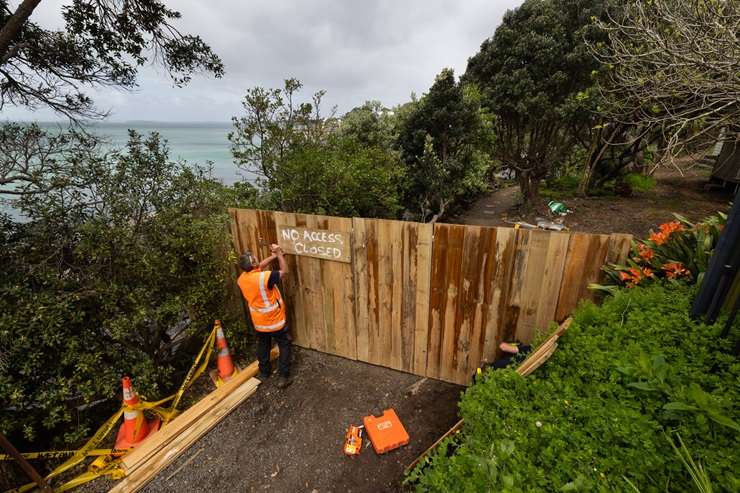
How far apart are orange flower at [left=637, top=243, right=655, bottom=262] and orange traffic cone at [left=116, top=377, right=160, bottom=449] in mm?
5370

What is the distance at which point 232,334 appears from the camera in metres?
4.30

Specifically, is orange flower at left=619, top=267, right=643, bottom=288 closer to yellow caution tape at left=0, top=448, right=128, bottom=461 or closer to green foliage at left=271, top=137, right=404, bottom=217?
green foliage at left=271, top=137, right=404, bottom=217

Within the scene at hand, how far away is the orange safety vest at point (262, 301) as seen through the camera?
352 centimetres

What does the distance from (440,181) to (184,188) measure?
309 inches

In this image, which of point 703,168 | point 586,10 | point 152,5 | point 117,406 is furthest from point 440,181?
point 703,168

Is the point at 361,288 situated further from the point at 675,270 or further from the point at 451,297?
the point at 675,270

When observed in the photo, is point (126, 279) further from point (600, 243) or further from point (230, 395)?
point (600, 243)

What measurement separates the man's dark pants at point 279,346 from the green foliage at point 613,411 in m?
2.12

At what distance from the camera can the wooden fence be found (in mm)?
2982

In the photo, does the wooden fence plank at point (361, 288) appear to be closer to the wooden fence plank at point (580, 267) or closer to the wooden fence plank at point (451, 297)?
the wooden fence plank at point (451, 297)

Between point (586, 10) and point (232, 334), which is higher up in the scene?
point (586, 10)

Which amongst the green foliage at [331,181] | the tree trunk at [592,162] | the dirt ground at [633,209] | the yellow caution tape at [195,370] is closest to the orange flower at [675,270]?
the green foliage at [331,181]

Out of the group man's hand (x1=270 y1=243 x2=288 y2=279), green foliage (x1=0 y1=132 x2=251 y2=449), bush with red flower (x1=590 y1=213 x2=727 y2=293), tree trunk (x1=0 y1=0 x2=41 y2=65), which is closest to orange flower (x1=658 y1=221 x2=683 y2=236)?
bush with red flower (x1=590 y1=213 x2=727 y2=293)

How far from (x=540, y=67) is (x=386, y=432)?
11.5m
